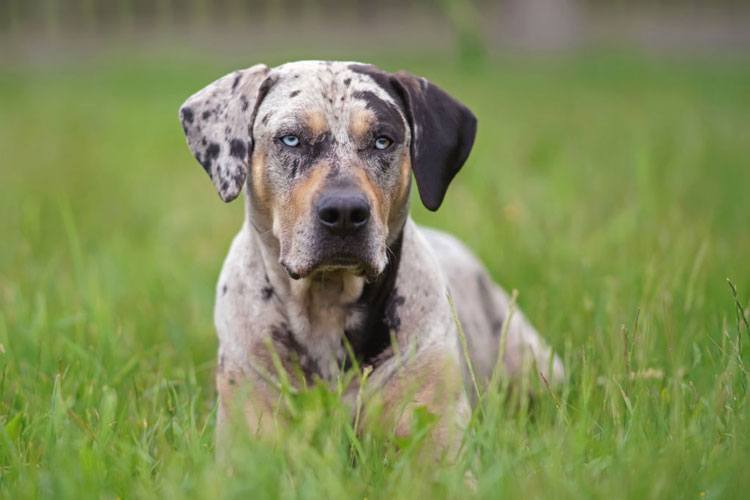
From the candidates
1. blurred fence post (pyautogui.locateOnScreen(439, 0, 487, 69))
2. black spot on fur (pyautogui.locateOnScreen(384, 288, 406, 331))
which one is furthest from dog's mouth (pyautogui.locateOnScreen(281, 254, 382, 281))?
blurred fence post (pyautogui.locateOnScreen(439, 0, 487, 69))

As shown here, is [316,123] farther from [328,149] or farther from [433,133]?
[433,133]

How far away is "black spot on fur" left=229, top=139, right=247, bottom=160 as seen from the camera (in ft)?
12.3

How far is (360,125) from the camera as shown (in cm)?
371

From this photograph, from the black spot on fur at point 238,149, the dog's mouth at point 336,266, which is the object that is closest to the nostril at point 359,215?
the dog's mouth at point 336,266

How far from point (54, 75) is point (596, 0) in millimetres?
8401

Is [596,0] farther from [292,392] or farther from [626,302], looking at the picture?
[292,392]

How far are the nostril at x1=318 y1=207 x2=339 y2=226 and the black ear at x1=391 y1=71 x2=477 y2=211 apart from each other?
0.55m

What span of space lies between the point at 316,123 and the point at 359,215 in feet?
1.55

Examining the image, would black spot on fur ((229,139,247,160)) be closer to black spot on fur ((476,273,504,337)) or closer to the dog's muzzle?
the dog's muzzle

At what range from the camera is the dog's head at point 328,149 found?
137 inches

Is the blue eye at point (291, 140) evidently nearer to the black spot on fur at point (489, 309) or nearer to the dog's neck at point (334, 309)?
the dog's neck at point (334, 309)

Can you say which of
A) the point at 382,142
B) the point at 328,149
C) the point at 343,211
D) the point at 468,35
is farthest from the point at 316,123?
the point at 468,35

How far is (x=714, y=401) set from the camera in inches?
122

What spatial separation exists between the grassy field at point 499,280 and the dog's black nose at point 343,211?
0.58m
